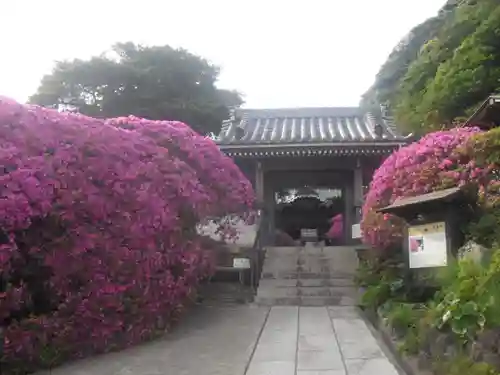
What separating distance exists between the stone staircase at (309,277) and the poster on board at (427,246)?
3209 millimetres

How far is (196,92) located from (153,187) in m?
21.4

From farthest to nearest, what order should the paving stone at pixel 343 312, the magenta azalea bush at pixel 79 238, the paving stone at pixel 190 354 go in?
the paving stone at pixel 343 312
the magenta azalea bush at pixel 79 238
the paving stone at pixel 190 354

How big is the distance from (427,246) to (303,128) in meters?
12.2

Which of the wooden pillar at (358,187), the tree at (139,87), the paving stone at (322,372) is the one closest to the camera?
the paving stone at (322,372)

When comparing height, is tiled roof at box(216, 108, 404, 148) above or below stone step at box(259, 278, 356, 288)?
above

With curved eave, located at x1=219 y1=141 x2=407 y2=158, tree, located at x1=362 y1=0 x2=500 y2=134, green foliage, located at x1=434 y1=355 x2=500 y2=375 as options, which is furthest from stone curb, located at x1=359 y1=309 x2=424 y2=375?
curved eave, located at x1=219 y1=141 x2=407 y2=158

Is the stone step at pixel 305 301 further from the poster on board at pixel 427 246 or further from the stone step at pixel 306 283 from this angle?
the poster on board at pixel 427 246

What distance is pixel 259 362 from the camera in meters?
6.34

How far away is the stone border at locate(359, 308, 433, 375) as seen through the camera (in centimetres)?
555

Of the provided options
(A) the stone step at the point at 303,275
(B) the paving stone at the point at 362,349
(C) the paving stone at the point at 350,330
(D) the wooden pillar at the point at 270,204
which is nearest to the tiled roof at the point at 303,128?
(D) the wooden pillar at the point at 270,204

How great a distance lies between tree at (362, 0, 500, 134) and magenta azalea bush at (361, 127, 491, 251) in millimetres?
3396

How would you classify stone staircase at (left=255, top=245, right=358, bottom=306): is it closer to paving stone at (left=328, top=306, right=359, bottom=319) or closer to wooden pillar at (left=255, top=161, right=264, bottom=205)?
paving stone at (left=328, top=306, right=359, bottom=319)

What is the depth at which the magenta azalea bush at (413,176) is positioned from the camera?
8.97 metres

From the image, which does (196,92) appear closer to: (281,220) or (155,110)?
(155,110)
